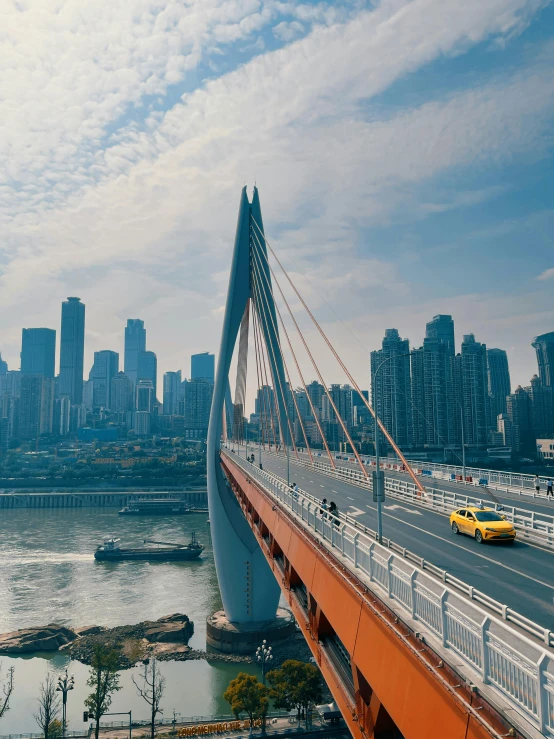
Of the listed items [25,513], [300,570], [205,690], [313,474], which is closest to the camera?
[300,570]

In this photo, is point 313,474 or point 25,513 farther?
point 25,513

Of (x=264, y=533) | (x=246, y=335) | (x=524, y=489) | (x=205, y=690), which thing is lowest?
(x=205, y=690)

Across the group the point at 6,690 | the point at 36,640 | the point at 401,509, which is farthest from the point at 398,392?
the point at 401,509

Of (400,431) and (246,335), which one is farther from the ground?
(246,335)

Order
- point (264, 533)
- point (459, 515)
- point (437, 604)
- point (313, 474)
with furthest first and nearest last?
point (313, 474)
point (264, 533)
point (459, 515)
point (437, 604)

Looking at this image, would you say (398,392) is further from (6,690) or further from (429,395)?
(6,690)

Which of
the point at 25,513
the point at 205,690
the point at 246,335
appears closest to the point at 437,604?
the point at 205,690

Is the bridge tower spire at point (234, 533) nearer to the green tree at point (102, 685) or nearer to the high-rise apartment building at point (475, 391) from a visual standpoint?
the green tree at point (102, 685)

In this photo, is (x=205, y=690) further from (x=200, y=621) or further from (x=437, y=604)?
(x=437, y=604)
